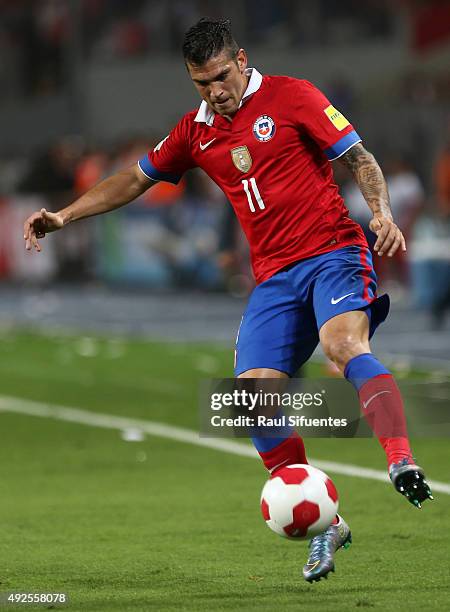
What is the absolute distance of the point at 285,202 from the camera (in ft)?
22.1

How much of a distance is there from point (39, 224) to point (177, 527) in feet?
5.78

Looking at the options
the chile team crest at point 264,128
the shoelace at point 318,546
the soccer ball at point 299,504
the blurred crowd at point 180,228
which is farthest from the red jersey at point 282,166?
the blurred crowd at point 180,228

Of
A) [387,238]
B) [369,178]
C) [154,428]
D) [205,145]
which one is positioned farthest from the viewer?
[154,428]

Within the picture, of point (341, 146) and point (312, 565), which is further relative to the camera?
point (341, 146)

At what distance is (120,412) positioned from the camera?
40.4ft

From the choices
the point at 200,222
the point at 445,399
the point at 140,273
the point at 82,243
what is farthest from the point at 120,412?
the point at 82,243

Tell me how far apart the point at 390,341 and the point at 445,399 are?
6732 millimetres

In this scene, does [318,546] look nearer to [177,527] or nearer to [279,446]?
[279,446]

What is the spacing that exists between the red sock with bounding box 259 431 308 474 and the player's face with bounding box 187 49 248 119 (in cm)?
146

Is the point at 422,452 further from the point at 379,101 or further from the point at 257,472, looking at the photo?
the point at 379,101

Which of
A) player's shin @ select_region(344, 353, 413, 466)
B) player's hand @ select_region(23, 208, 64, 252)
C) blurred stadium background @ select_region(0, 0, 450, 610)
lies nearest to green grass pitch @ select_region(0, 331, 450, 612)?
blurred stadium background @ select_region(0, 0, 450, 610)

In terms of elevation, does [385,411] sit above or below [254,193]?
below

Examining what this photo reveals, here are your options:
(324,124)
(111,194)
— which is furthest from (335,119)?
(111,194)

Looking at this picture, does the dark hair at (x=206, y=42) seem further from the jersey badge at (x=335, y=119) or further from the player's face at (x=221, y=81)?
the jersey badge at (x=335, y=119)
